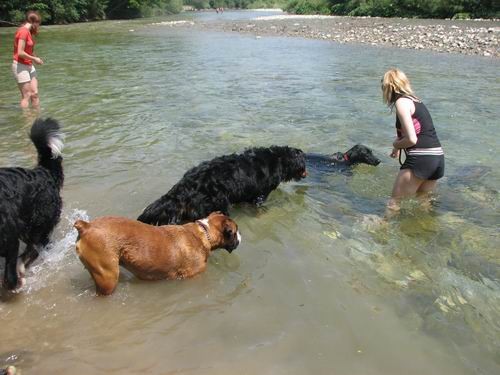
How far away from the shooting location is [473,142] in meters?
8.75

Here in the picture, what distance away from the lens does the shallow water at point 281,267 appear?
10.8 ft

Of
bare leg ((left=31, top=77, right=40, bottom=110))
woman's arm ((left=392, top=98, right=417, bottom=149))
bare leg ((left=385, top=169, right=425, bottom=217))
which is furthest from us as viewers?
bare leg ((left=31, top=77, right=40, bottom=110))

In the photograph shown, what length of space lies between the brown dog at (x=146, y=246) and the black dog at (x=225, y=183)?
25.2 inches

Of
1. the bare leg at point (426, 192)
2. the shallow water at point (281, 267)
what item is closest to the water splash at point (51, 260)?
the shallow water at point (281, 267)

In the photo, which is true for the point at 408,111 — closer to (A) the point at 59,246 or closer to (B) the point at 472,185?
(B) the point at 472,185

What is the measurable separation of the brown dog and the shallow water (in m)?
0.20

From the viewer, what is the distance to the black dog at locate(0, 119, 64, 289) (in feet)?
11.9

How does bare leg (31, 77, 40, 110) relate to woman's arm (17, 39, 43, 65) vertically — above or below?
below

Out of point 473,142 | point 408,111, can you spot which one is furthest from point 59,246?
point 473,142

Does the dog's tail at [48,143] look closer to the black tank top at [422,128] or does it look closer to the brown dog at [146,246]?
the brown dog at [146,246]

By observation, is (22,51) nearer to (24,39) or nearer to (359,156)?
(24,39)

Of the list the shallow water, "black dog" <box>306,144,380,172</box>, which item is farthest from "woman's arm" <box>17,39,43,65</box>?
"black dog" <box>306,144,380,172</box>

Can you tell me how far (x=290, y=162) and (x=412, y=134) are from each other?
1.70m

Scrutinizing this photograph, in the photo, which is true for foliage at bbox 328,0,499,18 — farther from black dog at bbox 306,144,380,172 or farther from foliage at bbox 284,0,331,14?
black dog at bbox 306,144,380,172
